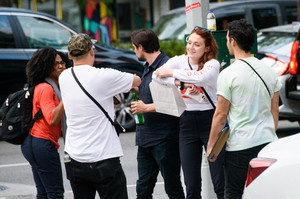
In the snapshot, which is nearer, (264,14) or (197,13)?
(197,13)

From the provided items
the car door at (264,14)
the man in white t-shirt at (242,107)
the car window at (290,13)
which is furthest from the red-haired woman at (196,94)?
the car window at (290,13)

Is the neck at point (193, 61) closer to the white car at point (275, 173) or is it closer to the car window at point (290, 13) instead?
the white car at point (275, 173)

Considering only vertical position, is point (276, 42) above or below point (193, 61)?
below

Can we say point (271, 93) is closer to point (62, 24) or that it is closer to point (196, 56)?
point (196, 56)

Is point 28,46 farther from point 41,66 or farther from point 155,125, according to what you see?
point 155,125

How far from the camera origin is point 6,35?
34.2 feet

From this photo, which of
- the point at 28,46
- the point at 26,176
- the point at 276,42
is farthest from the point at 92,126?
the point at 276,42

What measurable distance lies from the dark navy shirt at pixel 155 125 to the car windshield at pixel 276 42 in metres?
4.96

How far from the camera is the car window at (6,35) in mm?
10383

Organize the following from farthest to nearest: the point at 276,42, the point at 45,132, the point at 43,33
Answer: the point at 276,42 → the point at 43,33 → the point at 45,132

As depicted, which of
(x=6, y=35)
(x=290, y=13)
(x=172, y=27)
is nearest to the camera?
(x=6, y=35)

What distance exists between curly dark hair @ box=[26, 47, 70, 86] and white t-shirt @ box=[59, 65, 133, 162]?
788mm

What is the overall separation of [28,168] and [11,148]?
159 cm

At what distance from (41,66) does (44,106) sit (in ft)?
1.29
